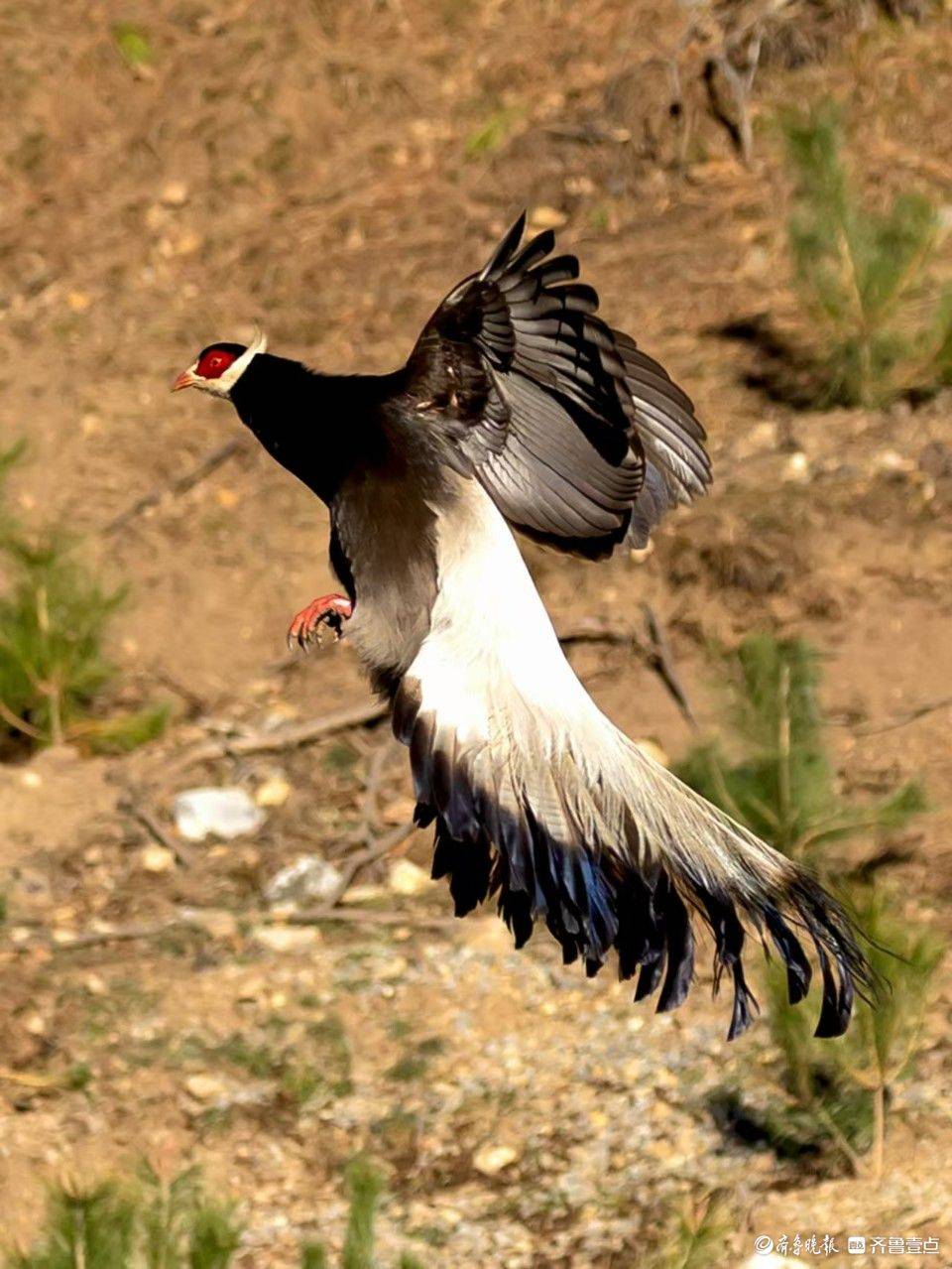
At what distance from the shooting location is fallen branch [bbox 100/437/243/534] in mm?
7750

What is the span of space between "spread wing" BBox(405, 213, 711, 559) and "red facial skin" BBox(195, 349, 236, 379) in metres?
0.79

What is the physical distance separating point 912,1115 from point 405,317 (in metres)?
4.14

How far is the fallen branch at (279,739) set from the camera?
21.7 feet

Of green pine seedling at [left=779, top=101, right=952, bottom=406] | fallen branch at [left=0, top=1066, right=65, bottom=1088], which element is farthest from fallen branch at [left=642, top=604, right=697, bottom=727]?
fallen branch at [left=0, top=1066, right=65, bottom=1088]

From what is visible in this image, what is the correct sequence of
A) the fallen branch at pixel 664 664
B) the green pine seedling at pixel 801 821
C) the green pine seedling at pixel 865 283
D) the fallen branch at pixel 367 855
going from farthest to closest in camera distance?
1. the green pine seedling at pixel 865 283
2. the fallen branch at pixel 664 664
3. the fallen branch at pixel 367 855
4. the green pine seedling at pixel 801 821

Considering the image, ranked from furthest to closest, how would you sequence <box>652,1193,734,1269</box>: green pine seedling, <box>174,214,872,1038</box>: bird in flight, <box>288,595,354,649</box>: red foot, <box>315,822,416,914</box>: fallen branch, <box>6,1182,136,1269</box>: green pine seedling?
<box>315,822,416,914</box>: fallen branch → <box>288,595,354,649</box>: red foot → <box>652,1193,734,1269</box>: green pine seedling → <box>6,1182,136,1269</box>: green pine seedling → <box>174,214,872,1038</box>: bird in flight

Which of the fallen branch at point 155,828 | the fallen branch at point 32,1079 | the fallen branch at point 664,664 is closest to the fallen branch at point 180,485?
the fallen branch at point 155,828

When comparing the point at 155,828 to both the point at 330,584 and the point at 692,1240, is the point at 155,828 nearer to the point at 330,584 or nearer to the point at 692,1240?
the point at 330,584

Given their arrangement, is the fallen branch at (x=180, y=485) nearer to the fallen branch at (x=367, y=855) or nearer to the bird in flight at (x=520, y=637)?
the fallen branch at (x=367, y=855)

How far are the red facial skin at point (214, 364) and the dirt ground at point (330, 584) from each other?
1.78 meters

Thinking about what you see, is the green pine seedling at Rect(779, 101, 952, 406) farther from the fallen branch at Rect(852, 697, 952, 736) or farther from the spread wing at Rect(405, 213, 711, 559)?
the spread wing at Rect(405, 213, 711, 559)

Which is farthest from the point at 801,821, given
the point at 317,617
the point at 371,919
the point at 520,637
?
the point at 520,637

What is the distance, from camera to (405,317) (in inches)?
326

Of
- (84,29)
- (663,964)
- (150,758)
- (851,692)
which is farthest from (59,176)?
(663,964)
